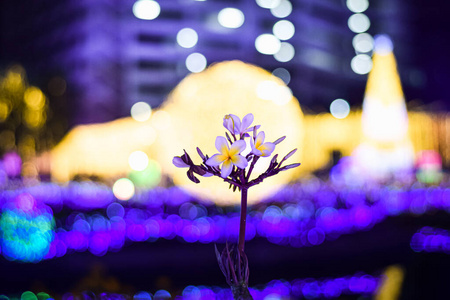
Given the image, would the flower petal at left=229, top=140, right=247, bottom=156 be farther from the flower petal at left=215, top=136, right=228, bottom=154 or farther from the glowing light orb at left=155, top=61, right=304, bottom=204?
the glowing light orb at left=155, top=61, right=304, bottom=204

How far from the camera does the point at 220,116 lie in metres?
4.28

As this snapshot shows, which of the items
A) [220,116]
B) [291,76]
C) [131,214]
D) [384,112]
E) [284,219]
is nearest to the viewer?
[220,116]

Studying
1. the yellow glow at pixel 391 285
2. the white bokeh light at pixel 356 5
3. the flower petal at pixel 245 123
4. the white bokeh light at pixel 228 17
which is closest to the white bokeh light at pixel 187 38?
the white bokeh light at pixel 228 17

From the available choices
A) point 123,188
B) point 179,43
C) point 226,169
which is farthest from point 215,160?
point 179,43

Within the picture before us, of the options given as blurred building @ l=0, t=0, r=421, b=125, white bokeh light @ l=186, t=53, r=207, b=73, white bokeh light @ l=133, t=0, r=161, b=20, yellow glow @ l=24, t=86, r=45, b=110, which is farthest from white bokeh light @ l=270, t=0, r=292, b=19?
yellow glow @ l=24, t=86, r=45, b=110

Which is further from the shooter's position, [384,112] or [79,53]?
[79,53]

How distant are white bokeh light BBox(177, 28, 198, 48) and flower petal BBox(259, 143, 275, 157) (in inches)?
1175

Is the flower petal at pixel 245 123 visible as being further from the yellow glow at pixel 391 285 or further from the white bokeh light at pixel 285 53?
the white bokeh light at pixel 285 53

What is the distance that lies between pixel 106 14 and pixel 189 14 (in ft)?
16.0

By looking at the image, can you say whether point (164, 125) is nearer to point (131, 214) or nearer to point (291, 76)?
point (131, 214)

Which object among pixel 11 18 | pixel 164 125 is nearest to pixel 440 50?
pixel 164 125

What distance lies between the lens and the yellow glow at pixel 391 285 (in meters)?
2.57

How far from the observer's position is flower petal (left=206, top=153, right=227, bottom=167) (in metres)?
1.10

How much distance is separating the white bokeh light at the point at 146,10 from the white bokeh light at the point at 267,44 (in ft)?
21.0
